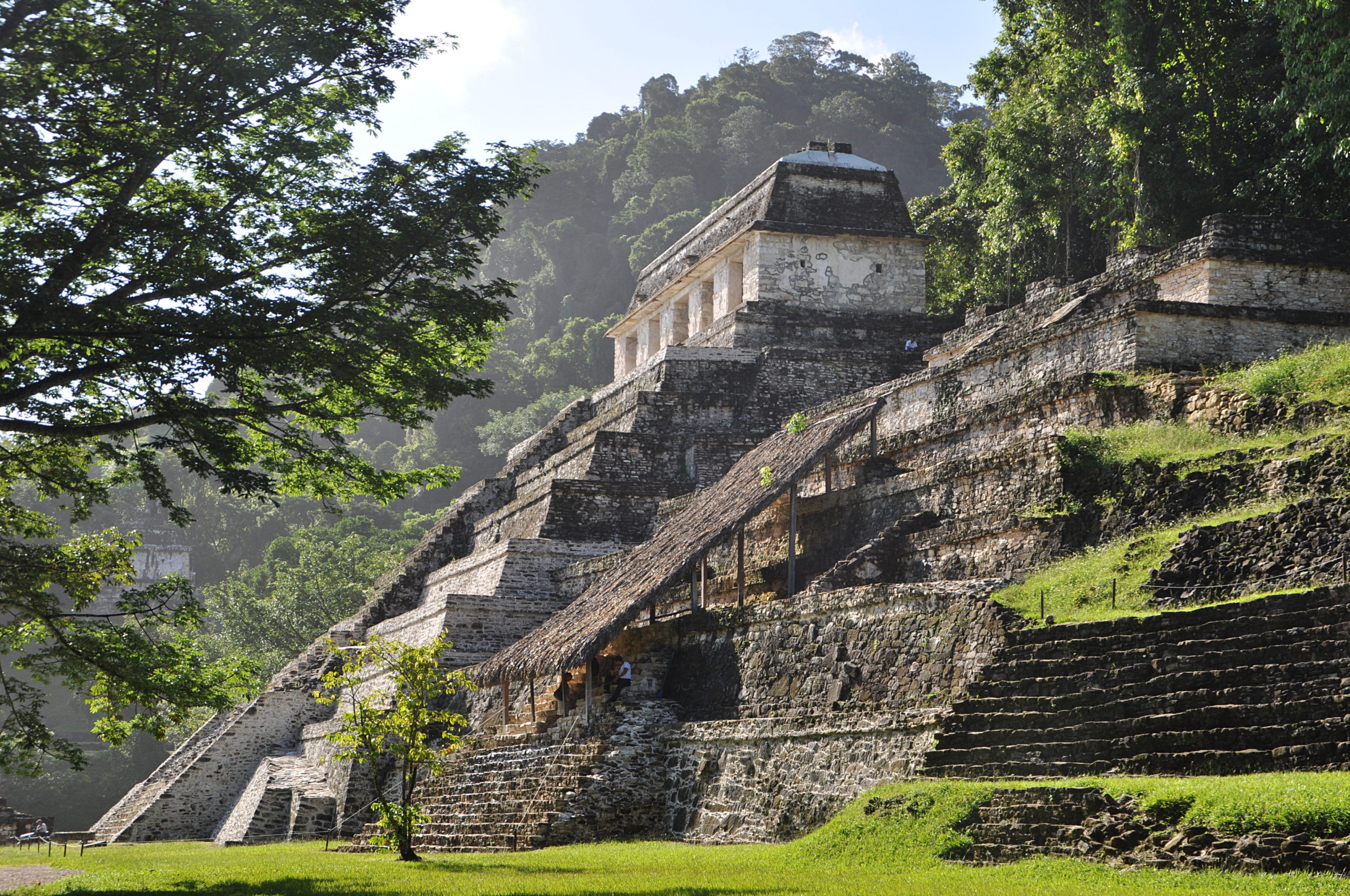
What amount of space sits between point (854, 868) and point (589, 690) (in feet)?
16.6

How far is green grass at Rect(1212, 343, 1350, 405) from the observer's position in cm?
1090

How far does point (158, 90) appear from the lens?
859cm

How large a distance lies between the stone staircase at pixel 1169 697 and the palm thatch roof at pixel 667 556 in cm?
397

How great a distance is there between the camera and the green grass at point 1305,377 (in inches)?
429

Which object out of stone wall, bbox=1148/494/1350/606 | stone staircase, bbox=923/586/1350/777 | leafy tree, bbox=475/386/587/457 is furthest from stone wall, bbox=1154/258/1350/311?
leafy tree, bbox=475/386/587/457

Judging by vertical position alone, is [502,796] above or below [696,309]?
below

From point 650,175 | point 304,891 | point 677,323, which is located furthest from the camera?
point 650,175

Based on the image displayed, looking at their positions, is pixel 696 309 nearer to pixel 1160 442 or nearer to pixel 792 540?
pixel 792 540

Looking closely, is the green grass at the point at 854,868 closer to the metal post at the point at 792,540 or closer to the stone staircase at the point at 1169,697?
the stone staircase at the point at 1169,697

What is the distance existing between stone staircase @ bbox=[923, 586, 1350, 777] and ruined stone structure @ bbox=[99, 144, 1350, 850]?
3cm

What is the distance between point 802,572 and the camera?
14891 millimetres

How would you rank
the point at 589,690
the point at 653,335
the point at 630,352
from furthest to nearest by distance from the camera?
the point at 630,352
the point at 653,335
the point at 589,690

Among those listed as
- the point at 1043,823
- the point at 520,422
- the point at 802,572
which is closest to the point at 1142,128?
the point at 802,572

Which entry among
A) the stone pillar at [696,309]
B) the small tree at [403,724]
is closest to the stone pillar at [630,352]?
the stone pillar at [696,309]
